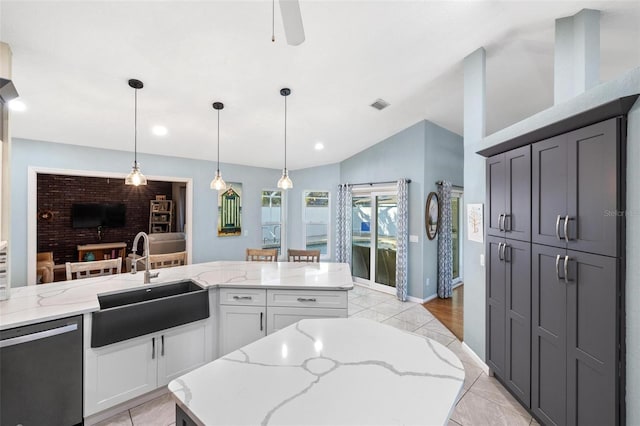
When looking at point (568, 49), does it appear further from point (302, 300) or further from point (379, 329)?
point (302, 300)

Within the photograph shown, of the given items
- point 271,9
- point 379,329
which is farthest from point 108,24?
point 379,329

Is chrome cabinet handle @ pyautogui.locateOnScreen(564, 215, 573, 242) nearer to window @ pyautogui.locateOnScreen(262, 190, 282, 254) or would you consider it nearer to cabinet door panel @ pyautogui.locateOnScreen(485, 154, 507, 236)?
cabinet door panel @ pyautogui.locateOnScreen(485, 154, 507, 236)

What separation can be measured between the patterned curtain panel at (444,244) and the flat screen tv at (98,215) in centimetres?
→ 773

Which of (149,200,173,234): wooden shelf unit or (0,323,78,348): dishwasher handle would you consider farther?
(149,200,173,234): wooden shelf unit

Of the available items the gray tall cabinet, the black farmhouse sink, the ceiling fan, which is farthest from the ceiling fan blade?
the black farmhouse sink

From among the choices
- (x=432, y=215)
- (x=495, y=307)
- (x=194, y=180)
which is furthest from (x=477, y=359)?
(x=194, y=180)

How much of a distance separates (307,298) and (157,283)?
1.35 meters

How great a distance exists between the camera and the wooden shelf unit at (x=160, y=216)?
739cm

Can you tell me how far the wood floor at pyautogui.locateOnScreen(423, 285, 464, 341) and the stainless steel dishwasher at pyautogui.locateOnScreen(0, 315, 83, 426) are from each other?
3774 mm

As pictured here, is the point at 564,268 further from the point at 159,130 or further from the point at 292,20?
the point at 159,130

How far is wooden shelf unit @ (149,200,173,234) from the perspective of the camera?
739 centimetres

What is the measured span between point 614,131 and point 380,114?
2.90m

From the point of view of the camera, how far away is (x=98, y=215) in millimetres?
6570

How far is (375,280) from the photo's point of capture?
5410 mm
